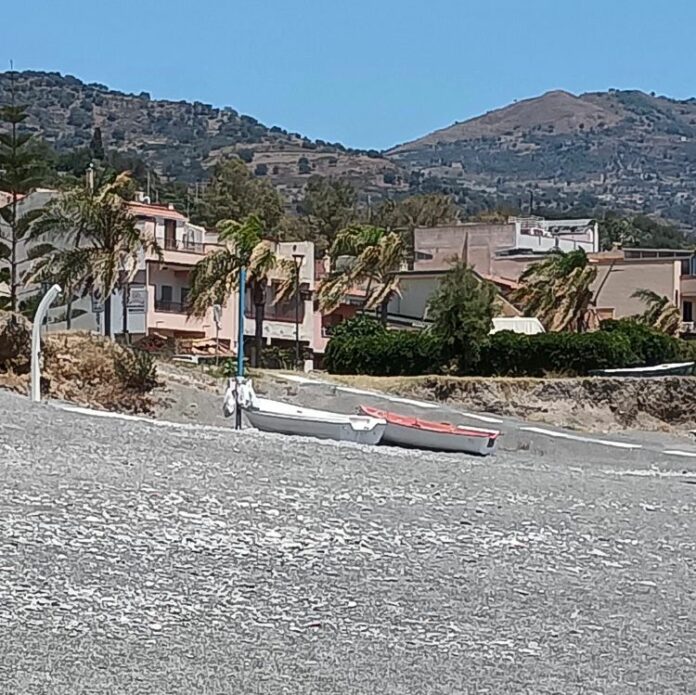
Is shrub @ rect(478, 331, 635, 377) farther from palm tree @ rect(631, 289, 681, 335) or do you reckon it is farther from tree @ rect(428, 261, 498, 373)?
palm tree @ rect(631, 289, 681, 335)

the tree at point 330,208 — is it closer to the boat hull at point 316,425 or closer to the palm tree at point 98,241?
the palm tree at point 98,241

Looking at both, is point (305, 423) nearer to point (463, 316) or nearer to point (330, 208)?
point (463, 316)

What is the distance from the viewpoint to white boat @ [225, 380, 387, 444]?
2573 centimetres

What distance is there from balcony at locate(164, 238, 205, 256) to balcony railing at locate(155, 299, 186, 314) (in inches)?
85.3

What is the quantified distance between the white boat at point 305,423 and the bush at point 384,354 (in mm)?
20952

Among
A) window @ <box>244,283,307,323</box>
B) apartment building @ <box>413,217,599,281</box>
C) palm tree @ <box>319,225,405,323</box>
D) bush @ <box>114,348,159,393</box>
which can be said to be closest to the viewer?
bush @ <box>114,348,159,393</box>

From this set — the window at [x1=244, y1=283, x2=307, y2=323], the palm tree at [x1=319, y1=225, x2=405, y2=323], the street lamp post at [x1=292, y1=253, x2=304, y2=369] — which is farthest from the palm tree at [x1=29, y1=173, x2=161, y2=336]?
the window at [x1=244, y1=283, x2=307, y2=323]

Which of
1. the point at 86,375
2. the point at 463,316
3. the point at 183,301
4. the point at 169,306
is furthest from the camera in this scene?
the point at 183,301

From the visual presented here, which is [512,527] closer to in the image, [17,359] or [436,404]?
[17,359]

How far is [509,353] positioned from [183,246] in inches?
696

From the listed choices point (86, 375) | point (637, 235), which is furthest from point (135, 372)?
point (637, 235)

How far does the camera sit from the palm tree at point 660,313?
207 feet

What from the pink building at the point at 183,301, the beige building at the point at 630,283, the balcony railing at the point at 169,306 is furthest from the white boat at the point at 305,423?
the beige building at the point at 630,283

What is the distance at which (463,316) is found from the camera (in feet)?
155
